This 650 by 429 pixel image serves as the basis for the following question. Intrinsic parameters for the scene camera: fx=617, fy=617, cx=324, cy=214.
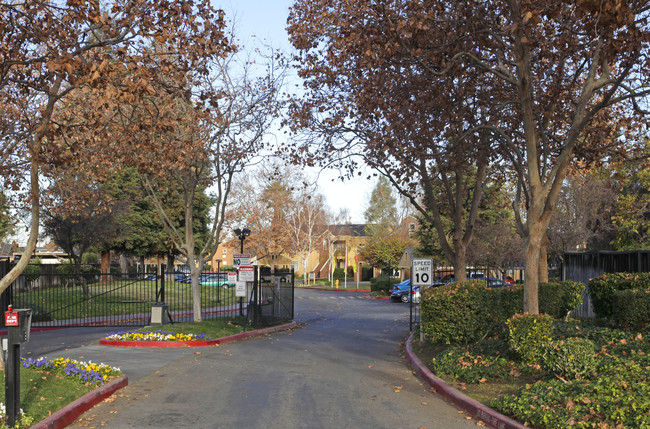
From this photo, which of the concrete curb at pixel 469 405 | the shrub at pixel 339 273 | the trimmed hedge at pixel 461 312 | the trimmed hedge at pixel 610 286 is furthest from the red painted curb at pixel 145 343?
the shrub at pixel 339 273

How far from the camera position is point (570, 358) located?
8.75 metres

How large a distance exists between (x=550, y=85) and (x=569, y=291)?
5.16 meters

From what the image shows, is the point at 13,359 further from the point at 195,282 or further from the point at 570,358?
the point at 195,282

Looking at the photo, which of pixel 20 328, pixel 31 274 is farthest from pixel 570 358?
pixel 31 274

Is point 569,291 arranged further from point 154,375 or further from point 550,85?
point 154,375

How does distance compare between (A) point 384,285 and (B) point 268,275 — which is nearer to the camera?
(B) point 268,275

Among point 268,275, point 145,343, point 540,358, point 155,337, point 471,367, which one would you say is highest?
point 268,275

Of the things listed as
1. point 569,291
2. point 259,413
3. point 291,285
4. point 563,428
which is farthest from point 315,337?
point 563,428

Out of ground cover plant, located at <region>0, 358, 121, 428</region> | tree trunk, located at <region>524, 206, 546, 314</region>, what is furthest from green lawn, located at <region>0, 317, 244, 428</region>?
tree trunk, located at <region>524, 206, 546, 314</region>

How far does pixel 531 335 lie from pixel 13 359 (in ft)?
25.3

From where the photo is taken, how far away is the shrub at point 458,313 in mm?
12984

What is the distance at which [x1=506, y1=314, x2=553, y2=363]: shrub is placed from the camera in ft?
33.4

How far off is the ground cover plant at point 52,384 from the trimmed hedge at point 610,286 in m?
10.2

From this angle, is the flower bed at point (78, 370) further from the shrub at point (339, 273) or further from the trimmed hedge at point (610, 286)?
the shrub at point (339, 273)
